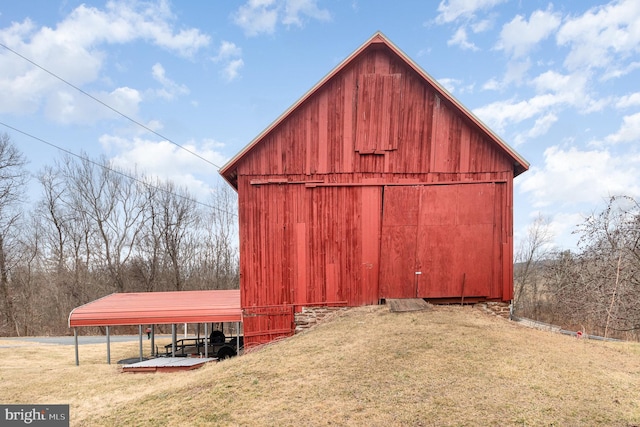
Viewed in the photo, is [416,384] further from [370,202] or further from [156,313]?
[156,313]

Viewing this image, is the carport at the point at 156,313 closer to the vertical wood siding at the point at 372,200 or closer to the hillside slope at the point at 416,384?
the vertical wood siding at the point at 372,200

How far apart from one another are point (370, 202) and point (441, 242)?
8.60 feet

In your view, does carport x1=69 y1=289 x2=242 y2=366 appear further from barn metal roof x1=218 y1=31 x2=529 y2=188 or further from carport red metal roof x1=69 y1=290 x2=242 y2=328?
barn metal roof x1=218 y1=31 x2=529 y2=188

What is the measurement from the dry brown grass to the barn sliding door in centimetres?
123

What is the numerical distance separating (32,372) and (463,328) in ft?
48.4

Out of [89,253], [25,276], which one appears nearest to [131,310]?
[89,253]

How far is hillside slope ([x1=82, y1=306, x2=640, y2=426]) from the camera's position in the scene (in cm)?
546

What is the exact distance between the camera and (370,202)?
12.3 meters

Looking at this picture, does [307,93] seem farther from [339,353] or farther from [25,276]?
[25,276]

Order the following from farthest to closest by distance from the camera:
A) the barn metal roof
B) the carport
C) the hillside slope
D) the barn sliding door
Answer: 1. the carport
2. the barn sliding door
3. the barn metal roof
4. the hillside slope

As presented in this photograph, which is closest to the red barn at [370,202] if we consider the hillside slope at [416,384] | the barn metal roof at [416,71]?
the barn metal roof at [416,71]

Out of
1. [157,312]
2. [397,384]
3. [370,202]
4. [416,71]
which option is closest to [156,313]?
[157,312]

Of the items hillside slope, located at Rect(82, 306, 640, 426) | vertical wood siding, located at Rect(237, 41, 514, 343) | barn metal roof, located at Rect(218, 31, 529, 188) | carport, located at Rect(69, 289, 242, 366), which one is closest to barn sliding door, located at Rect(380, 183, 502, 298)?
vertical wood siding, located at Rect(237, 41, 514, 343)

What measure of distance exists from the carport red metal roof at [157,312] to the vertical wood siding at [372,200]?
223cm
